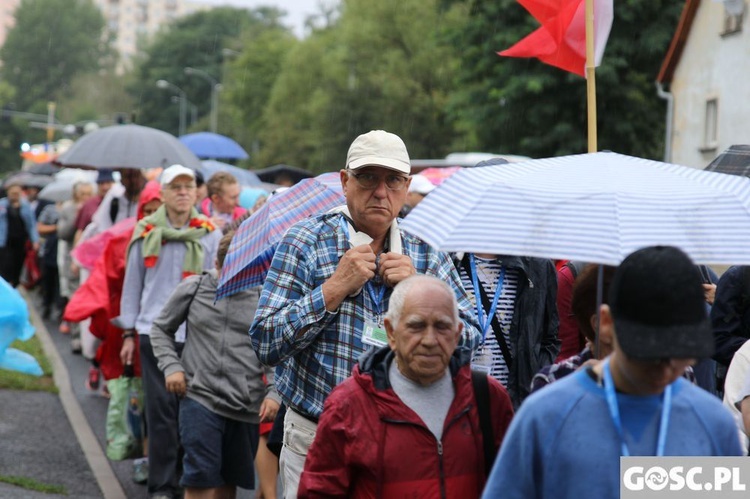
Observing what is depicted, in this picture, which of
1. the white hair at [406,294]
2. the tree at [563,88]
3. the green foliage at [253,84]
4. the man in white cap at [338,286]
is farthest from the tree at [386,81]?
the white hair at [406,294]

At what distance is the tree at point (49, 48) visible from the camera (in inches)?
5876

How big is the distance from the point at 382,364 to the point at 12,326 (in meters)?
4.24

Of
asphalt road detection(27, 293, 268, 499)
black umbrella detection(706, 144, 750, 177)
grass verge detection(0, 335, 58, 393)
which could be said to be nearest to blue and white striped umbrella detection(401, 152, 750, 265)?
black umbrella detection(706, 144, 750, 177)

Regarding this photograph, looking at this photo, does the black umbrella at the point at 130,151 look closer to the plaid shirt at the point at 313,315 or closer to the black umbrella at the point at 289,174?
the black umbrella at the point at 289,174

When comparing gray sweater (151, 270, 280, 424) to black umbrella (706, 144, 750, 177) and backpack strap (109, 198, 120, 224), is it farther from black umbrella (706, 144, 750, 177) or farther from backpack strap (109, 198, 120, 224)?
backpack strap (109, 198, 120, 224)

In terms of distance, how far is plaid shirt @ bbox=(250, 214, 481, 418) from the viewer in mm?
5020

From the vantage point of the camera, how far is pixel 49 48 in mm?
153000

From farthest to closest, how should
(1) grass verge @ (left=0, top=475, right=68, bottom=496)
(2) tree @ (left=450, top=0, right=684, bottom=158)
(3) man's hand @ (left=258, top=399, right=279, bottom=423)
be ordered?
(2) tree @ (left=450, top=0, right=684, bottom=158) → (1) grass verge @ (left=0, top=475, right=68, bottom=496) → (3) man's hand @ (left=258, top=399, right=279, bottom=423)

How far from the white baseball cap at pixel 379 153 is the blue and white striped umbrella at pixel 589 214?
0.80 meters

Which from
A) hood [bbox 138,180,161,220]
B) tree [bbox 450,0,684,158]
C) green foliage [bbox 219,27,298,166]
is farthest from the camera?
green foliage [bbox 219,27,298,166]

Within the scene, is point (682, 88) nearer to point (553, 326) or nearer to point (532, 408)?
point (553, 326)

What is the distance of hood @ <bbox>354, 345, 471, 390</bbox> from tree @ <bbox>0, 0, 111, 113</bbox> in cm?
14398

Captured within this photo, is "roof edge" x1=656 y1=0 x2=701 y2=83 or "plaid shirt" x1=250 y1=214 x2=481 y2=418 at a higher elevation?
"roof edge" x1=656 y1=0 x2=701 y2=83

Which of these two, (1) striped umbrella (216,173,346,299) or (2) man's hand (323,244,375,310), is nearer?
(2) man's hand (323,244,375,310)
